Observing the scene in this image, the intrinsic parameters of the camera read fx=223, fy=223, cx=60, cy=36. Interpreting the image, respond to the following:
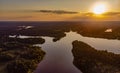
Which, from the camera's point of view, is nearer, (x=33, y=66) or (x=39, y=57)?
(x=33, y=66)

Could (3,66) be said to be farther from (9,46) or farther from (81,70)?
(9,46)

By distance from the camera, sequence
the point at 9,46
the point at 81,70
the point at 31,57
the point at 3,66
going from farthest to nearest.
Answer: the point at 9,46 → the point at 31,57 → the point at 3,66 → the point at 81,70

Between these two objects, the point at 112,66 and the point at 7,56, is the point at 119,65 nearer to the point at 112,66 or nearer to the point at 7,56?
the point at 112,66

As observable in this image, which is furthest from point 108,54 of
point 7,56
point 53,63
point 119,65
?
point 7,56

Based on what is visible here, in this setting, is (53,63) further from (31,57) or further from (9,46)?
(9,46)

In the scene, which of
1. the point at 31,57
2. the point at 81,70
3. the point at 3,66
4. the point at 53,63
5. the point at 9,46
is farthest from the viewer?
the point at 9,46

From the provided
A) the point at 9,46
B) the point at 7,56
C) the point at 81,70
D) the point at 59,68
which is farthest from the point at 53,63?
the point at 9,46

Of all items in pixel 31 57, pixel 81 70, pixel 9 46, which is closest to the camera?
pixel 81 70

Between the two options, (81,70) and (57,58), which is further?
(57,58)

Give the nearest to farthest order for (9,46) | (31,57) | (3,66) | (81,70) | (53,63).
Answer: (81,70) → (3,66) → (53,63) → (31,57) → (9,46)
